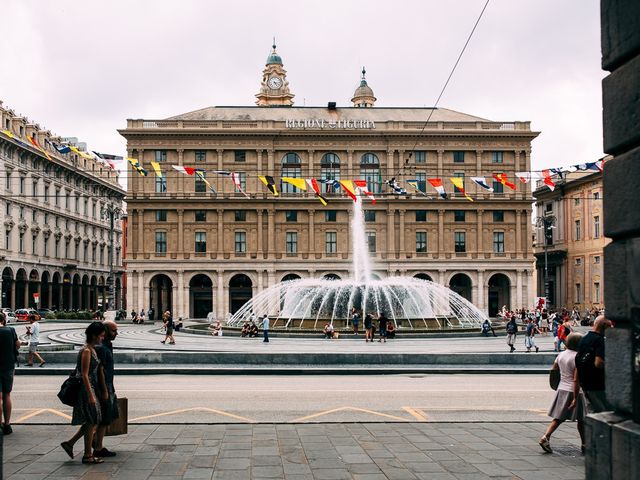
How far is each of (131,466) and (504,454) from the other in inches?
183

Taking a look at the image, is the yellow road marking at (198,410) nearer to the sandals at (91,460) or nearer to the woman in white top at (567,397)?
the sandals at (91,460)

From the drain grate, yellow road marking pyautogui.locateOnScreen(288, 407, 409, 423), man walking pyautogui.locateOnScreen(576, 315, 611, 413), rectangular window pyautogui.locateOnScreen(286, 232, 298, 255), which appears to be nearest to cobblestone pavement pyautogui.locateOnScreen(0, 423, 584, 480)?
the drain grate

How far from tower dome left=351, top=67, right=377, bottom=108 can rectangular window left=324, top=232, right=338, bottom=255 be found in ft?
95.2

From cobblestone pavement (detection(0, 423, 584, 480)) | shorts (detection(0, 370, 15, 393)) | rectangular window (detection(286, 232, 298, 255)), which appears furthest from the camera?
rectangular window (detection(286, 232, 298, 255))

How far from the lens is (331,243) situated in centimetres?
7288

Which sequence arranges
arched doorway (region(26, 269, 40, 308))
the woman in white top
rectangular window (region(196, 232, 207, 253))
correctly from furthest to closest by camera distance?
arched doorway (region(26, 269, 40, 308)) → rectangular window (region(196, 232, 207, 253)) → the woman in white top

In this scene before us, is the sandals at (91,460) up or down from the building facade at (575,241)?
down

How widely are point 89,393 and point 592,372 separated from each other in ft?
20.3

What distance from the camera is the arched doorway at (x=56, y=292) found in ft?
263

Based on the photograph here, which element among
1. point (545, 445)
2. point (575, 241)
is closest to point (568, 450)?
point (545, 445)

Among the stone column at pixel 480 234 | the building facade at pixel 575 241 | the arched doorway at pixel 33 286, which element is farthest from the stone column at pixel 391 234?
the arched doorway at pixel 33 286

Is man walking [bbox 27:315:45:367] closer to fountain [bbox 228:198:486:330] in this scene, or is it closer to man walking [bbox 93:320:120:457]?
man walking [bbox 93:320:120:457]

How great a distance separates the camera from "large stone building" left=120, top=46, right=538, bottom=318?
71.4 m

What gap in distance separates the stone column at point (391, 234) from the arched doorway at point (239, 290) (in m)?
14.7
